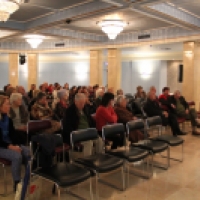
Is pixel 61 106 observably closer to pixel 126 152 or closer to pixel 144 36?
pixel 126 152

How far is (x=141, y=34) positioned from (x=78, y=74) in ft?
24.1

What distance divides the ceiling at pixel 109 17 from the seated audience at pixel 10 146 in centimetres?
280

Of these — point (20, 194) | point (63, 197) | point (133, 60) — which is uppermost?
point (133, 60)

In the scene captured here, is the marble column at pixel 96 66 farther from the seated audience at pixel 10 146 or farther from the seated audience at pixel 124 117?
the seated audience at pixel 10 146

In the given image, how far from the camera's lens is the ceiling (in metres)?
5.65

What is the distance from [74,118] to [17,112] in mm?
1263

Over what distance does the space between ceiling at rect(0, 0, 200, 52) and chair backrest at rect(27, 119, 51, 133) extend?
8.27 feet

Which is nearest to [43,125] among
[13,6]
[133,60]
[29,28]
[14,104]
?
[14,104]

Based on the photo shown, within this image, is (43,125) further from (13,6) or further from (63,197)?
(13,6)

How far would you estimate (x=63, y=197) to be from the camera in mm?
3621

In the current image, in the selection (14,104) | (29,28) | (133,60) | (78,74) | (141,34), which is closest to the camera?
(14,104)

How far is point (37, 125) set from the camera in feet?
14.3

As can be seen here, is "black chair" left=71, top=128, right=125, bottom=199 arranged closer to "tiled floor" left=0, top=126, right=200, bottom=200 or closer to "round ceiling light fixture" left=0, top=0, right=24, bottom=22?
"tiled floor" left=0, top=126, right=200, bottom=200

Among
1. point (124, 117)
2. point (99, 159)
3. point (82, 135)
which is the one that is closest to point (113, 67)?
point (124, 117)
